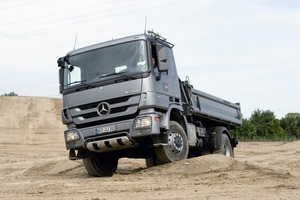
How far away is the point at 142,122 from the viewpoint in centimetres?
1065

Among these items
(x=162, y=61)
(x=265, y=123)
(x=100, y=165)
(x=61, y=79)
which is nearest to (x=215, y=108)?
(x=100, y=165)

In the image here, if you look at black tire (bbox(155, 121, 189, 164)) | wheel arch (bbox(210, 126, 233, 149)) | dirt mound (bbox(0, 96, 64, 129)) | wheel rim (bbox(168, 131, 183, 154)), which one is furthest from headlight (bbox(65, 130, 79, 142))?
dirt mound (bbox(0, 96, 64, 129))

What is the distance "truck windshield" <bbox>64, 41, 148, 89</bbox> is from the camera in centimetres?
1084

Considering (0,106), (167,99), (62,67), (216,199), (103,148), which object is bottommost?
(216,199)

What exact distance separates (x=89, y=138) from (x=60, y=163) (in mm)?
4303

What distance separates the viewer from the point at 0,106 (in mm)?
36625

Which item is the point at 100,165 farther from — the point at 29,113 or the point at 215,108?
the point at 29,113

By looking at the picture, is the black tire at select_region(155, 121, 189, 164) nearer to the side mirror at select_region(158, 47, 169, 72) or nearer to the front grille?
the front grille

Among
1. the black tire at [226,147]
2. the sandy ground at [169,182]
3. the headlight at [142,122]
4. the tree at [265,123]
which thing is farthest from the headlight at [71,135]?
the tree at [265,123]

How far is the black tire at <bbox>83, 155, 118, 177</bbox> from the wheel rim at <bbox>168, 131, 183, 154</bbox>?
1.87 m

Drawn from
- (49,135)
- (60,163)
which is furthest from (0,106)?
(60,163)

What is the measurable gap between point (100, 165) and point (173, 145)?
1.94 metres

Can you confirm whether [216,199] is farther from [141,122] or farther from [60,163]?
[60,163]

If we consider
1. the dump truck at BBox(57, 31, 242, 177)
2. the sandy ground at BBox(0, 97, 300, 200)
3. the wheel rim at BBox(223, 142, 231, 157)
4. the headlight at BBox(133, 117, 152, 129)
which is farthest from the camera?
the wheel rim at BBox(223, 142, 231, 157)
